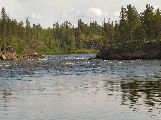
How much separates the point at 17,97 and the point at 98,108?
29.5 ft

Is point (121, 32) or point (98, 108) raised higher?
point (121, 32)

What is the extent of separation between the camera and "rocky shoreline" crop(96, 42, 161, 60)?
390ft

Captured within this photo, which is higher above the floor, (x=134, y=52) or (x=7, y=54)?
(x=134, y=52)

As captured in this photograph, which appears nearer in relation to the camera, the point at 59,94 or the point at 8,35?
the point at 59,94

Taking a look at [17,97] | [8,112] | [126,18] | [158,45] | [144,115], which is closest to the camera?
[144,115]

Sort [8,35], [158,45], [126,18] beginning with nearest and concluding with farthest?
[158,45] → [126,18] → [8,35]

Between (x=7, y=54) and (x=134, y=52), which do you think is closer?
(x=134, y=52)

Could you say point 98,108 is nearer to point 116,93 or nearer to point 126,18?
point 116,93

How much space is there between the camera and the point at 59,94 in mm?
31812

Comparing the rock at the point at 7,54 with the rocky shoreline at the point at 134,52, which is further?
the rock at the point at 7,54

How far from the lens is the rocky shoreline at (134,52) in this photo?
119 metres

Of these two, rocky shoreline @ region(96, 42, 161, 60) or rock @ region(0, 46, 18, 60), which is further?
rock @ region(0, 46, 18, 60)

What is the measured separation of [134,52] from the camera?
124 m

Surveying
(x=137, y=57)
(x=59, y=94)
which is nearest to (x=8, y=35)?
(x=137, y=57)
